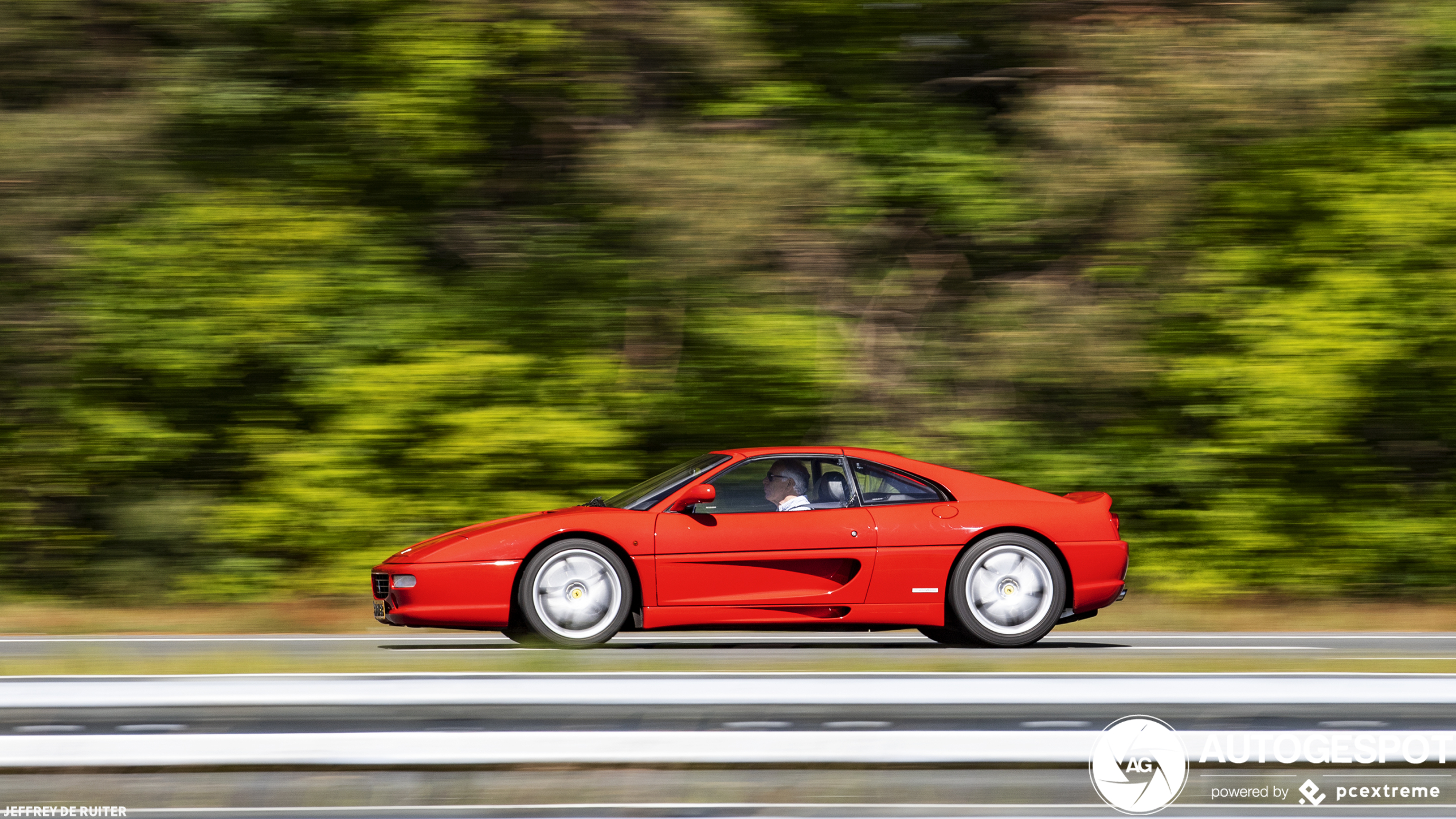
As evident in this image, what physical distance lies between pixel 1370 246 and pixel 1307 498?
6.92 feet

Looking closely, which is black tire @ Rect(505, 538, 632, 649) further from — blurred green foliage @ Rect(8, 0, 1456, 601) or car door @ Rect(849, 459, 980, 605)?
blurred green foliage @ Rect(8, 0, 1456, 601)

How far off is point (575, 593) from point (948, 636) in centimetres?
223

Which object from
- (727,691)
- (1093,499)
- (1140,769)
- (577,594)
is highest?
(1093,499)

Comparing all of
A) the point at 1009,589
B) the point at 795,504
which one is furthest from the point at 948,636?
the point at 795,504

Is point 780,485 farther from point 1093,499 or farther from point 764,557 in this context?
point 1093,499

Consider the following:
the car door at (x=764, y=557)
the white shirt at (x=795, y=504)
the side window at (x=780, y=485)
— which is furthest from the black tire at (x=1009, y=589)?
the white shirt at (x=795, y=504)

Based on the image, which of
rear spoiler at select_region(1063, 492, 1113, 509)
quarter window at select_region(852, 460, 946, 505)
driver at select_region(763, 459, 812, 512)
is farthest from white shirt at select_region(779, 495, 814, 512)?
rear spoiler at select_region(1063, 492, 1113, 509)

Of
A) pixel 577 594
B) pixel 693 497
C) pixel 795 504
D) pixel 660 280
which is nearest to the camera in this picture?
pixel 577 594

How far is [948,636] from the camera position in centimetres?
766

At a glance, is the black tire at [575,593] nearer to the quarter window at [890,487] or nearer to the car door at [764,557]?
the car door at [764,557]

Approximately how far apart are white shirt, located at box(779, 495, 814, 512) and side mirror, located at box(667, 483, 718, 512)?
0.38 metres

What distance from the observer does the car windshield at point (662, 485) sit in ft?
23.1

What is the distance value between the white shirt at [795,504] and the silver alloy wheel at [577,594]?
0.96m

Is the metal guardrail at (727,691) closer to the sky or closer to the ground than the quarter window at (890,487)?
closer to the ground
